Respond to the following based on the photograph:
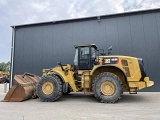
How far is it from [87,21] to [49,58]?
3.62m

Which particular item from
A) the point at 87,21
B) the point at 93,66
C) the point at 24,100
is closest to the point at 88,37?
the point at 87,21

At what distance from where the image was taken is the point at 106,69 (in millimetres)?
7652

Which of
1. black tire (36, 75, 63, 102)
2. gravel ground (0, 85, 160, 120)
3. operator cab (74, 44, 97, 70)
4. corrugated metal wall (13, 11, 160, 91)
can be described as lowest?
gravel ground (0, 85, 160, 120)

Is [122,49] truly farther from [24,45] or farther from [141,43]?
[24,45]

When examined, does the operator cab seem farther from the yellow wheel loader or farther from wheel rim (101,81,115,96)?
wheel rim (101,81,115,96)

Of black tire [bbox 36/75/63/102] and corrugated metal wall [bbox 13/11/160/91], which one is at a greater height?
corrugated metal wall [bbox 13/11/160/91]

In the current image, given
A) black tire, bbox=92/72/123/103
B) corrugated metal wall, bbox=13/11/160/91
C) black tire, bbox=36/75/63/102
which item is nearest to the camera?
black tire, bbox=92/72/123/103

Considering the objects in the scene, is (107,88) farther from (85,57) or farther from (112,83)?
(85,57)

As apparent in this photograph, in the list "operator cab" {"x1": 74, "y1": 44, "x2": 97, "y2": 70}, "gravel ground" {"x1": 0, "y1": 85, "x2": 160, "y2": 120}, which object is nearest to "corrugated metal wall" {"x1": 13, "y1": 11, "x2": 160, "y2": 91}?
"operator cab" {"x1": 74, "y1": 44, "x2": 97, "y2": 70}

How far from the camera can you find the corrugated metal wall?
10.6m

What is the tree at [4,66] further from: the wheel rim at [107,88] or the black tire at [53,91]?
the wheel rim at [107,88]

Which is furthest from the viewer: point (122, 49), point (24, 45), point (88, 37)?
point (24, 45)

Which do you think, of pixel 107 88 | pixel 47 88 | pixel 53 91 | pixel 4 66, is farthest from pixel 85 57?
pixel 4 66

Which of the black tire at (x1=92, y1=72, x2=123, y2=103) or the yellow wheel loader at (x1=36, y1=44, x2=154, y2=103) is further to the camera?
the yellow wheel loader at (x1=36, y1=44, x2=154, y2=103)
